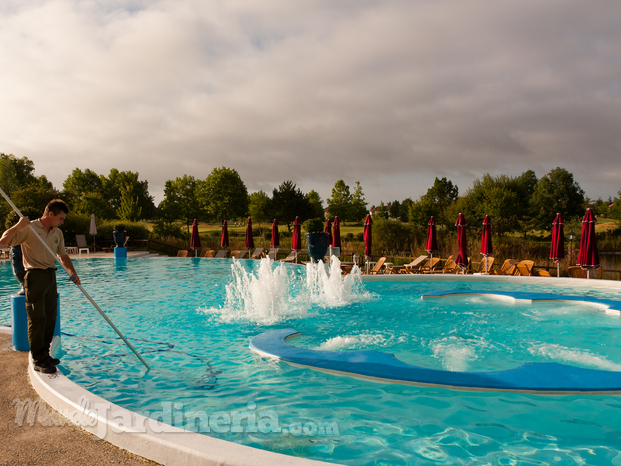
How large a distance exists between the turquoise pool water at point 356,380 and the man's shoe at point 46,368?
621 millimetres

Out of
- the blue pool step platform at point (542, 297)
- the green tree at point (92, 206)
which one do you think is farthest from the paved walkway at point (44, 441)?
the green tree at point (92, 206)

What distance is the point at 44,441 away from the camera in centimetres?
288

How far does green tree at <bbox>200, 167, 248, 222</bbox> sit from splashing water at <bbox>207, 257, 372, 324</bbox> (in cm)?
4680

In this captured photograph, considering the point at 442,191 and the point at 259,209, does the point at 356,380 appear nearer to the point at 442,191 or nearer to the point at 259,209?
the point at 259,209

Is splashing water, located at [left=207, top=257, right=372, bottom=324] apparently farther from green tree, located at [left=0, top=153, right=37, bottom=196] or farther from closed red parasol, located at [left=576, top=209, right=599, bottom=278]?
green tree, located at [left=0, top=153, right=37, bottom=196]

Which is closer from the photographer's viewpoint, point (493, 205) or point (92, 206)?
point (493, 205)

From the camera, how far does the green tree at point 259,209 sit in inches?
2219

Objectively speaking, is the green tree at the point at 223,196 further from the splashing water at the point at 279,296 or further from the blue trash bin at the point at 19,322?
the blue trash bin at the point at 19,322

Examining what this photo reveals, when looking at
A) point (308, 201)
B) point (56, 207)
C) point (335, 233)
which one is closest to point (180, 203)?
point (308, 201)

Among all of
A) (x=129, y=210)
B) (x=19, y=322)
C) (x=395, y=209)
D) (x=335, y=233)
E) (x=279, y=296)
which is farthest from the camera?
(x=395, y=209)

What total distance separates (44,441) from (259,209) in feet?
183

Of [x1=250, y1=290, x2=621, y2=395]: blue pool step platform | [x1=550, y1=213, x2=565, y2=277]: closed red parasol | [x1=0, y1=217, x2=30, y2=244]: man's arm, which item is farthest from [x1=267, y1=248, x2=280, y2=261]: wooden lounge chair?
[x1=0, y1=217, x2=30, y2=244]: man's arm

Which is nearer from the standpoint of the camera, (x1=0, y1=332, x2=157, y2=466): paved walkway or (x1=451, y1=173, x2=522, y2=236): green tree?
(x1=0, y1=332, x2=157, y2=466): paved walkway

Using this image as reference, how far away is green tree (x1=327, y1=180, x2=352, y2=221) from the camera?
6956 cm
